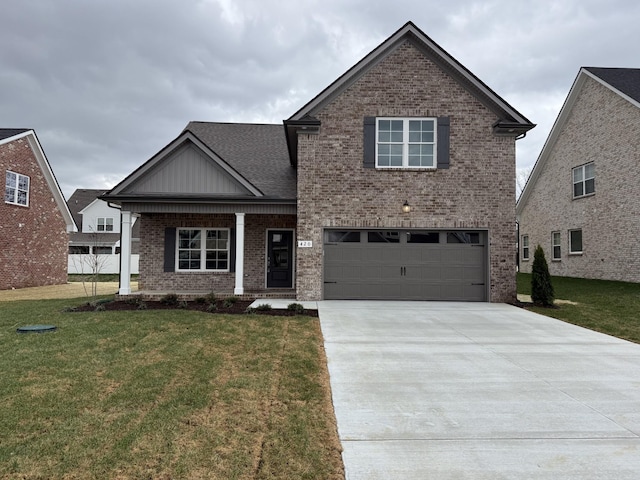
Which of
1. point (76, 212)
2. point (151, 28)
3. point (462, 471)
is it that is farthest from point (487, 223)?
point (76, 212)

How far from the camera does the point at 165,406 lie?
4.00 meters

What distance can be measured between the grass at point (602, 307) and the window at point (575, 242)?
3.55 metres

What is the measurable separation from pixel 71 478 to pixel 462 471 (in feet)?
9.48

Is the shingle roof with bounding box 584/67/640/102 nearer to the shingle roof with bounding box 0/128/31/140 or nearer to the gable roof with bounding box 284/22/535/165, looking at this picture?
the gable roof with bounding box 284/22/535/165

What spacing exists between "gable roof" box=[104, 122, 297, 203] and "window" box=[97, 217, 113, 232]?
2311 centimetres

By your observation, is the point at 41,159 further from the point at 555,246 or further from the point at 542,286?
the point at 555,246

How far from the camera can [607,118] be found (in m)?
17.5

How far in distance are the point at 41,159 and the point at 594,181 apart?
27236mm

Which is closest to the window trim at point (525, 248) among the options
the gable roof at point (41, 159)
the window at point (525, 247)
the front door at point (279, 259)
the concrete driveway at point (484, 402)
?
the window at point (525, 247)

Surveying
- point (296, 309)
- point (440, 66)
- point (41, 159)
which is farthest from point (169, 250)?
point (41, 159)

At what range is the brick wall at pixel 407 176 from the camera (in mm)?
11648

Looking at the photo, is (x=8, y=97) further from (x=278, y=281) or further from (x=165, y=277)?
(x=278, y=281)

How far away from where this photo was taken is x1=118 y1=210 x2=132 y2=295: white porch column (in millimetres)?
11859

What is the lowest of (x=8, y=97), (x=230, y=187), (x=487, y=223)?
(x=487, y=223)
